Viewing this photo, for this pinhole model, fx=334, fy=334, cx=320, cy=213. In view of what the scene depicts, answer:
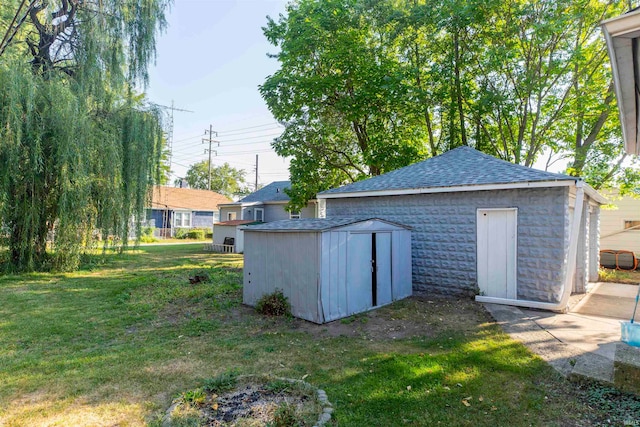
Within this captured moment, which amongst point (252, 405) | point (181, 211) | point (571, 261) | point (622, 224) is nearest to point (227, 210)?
point (181, 211)

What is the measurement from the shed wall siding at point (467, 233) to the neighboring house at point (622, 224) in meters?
11.2

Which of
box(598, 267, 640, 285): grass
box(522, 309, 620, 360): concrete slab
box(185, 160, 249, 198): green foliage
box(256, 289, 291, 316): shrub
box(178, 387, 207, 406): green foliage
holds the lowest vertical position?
box(522, 309, 620, 360): concrete slab

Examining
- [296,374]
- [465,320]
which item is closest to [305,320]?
[296,374]

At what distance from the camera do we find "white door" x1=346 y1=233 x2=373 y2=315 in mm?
6257

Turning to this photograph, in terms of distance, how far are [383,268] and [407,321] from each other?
4.51ft

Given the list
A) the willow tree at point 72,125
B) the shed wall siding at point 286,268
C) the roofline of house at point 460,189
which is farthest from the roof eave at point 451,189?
the willow tree at point 72,125

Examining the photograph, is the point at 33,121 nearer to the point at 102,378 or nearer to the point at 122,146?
the point at 122,146

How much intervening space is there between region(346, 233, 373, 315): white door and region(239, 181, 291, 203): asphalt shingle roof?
600 inches

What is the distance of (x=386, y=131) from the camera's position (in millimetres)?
14883

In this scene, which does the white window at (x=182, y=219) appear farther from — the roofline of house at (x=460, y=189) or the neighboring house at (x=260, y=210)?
the roofline of house at (x=460, y=189)

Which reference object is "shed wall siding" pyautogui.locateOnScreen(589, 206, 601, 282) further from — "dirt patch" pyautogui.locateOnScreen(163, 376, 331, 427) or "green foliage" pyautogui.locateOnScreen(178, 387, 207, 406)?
"green foliage" pyautogui.locateOnScreen(178, 387, 207, 406)

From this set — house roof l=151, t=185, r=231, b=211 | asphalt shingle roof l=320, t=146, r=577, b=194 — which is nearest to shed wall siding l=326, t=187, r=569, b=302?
asphalt shingle roof l=320, t=146, r=577, b=194

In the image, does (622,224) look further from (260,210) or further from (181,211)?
(181,211)

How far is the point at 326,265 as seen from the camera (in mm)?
5801
